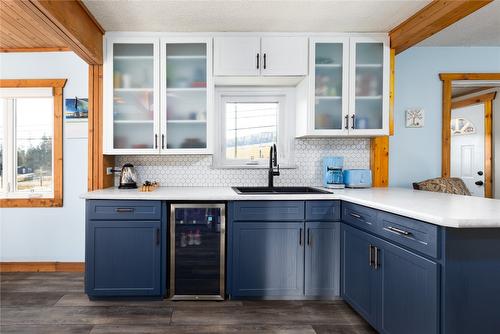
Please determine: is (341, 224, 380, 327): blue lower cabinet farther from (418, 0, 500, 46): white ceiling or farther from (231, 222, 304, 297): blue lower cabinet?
(418, 0, 500, 46): white ceiling

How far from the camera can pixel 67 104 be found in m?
3.25

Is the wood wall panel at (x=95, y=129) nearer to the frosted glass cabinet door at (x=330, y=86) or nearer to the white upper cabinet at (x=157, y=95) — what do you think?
the white upper cabinet at (x=157, y=95)

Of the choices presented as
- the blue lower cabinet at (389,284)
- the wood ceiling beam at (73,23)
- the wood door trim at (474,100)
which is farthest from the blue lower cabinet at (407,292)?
the wood door trim at (474,100)

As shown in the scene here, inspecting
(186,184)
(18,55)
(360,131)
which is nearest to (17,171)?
(18,55)

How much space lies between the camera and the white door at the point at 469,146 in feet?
15.1

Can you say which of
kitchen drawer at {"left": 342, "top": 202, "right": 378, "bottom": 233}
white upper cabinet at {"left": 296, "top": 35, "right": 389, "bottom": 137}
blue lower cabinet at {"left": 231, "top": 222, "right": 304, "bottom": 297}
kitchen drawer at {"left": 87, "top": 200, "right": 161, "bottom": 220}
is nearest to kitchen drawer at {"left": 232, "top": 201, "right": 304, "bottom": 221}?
blue lower cabinet at {"left": 231, "top": 222, "right": 304, "bottom": 297}

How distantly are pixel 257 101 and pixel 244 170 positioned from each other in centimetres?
76

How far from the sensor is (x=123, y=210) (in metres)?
2.44

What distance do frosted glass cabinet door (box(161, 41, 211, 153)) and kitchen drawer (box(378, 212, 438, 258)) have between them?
5.62ft

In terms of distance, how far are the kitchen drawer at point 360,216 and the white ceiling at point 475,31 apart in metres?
2.01

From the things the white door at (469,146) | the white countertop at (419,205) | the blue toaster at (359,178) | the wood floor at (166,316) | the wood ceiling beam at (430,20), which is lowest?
the wood floor at (166,316)

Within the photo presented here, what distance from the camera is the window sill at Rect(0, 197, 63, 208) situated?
10.8ft

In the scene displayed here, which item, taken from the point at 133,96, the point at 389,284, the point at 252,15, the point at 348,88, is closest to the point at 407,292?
the point at 389,284

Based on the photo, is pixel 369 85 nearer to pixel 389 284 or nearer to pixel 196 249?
pixel 389 284
